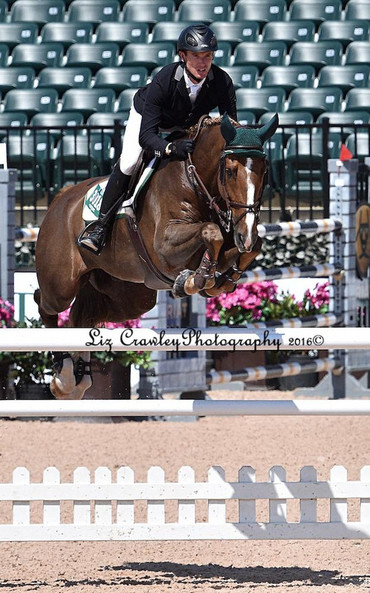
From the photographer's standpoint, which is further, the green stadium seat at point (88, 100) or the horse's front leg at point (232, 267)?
the green stadium seat at point (88, 100)

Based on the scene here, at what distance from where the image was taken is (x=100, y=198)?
553 centimetres

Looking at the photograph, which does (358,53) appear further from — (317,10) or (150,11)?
(150,11)

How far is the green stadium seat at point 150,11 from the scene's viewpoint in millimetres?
13656

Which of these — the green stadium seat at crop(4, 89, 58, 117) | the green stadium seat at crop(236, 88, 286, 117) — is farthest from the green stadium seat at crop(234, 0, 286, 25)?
the green stadium seat at crop(4, 89, 58, 117)

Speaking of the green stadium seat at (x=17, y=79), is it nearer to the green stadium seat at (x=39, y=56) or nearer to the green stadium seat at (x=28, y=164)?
the green stadium seat at (x=39, y=56)

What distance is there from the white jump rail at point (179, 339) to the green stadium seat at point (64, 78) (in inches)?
357

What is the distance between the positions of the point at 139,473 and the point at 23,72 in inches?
303

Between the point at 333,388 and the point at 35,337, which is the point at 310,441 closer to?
the point at 333,388

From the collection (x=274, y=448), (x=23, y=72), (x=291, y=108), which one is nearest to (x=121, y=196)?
(x=274, y=448)

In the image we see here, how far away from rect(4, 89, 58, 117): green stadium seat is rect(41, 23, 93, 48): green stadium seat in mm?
885

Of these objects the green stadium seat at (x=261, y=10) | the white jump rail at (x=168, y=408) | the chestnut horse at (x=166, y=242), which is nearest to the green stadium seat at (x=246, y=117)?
the green stadium seat at (x=261, y=10)

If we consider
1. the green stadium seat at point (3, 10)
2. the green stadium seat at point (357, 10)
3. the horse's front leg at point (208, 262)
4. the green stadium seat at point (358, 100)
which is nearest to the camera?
the horse's front leg at point (208, 262)

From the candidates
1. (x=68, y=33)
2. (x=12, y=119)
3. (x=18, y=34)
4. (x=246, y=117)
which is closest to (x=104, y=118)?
(x=12, y=119)

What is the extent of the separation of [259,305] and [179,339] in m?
5.15
